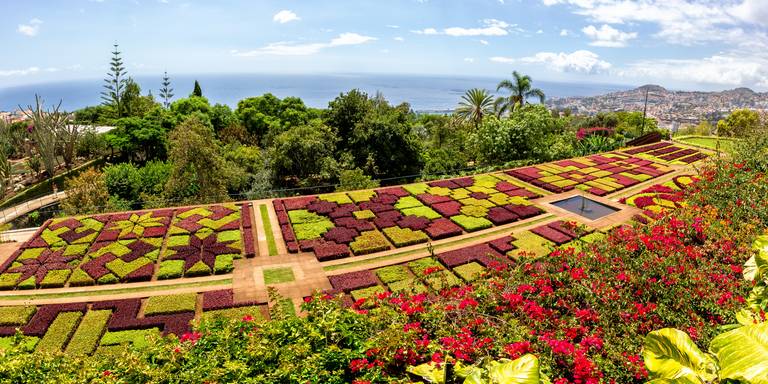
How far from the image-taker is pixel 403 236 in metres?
23.1

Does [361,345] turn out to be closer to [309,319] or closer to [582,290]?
[309,319]

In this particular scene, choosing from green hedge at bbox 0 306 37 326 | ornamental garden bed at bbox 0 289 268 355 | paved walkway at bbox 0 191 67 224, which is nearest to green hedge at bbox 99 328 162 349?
ornamental garden bed at bbox 0 289 268 355

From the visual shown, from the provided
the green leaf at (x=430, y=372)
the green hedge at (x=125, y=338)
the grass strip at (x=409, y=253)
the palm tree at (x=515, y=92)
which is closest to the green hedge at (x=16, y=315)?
the green hedge at (x=125, y=338)

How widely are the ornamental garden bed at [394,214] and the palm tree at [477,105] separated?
1957cm

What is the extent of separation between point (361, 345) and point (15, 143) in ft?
218

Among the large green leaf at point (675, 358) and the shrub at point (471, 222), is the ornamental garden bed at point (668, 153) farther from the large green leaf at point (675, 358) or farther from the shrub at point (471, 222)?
the large green leaf at point (675, 358)

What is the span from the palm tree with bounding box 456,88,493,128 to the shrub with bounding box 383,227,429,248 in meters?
28.9

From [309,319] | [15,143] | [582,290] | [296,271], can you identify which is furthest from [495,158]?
[15,143]

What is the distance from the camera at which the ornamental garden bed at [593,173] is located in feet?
103

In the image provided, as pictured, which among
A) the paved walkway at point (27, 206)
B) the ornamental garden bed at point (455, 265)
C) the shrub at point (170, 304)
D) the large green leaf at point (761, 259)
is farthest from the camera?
the paved walkway at point (27, 206)

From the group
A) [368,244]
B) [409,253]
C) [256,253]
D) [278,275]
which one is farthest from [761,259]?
[256,253]

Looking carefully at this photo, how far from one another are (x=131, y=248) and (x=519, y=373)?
22709 mm

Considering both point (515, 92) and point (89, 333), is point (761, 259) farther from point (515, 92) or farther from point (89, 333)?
point (515, 92)

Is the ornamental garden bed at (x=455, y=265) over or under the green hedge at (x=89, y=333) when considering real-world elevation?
over
